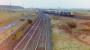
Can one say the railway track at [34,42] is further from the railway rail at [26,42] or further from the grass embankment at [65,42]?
the grass embankment at [65,42]

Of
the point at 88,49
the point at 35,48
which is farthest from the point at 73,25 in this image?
the point at 35,48

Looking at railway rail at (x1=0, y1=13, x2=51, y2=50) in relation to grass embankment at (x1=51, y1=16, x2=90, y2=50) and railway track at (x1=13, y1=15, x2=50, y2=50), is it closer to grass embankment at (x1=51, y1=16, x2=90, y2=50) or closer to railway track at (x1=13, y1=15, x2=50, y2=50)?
railway track at (x1=13, y1=15, x2=50, y2=50)

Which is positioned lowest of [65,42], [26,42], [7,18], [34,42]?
[7,18]

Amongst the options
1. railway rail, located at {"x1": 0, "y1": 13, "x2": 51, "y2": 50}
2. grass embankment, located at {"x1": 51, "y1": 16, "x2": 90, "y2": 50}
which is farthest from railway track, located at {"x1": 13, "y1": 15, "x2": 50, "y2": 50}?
grass embankment, located at {"x1": 51, "y1": 16, "x2": 90, "y2": 50}

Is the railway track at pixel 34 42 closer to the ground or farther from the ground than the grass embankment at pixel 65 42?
farther from the ground

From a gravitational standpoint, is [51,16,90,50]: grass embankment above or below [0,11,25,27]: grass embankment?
above


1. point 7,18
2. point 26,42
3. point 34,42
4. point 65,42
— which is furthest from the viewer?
point 7,18

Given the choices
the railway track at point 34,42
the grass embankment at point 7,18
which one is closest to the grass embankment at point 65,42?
the railway track at point 34,42

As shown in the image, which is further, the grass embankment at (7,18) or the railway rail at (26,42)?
the grass embankment at (7,18)

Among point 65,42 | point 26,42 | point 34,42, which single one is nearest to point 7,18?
point 65,42

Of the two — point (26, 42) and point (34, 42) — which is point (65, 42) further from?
point (26, 42)

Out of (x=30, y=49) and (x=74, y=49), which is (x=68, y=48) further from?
(x=30, y=49)

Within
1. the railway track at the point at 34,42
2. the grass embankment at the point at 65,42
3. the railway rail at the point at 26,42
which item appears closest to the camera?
the railway rail at the point at 26,42
